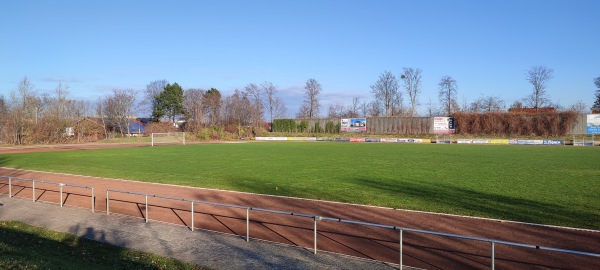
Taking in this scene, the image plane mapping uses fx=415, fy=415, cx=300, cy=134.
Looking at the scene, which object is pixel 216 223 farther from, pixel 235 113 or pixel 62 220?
pixel 235 113

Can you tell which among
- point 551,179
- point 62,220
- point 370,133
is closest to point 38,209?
point 62,220

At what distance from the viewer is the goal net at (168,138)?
66375mm

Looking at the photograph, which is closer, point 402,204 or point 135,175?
point 402,204

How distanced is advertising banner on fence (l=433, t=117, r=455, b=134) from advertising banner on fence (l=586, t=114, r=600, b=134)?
19.0 m

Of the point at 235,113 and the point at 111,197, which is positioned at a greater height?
the point at 235,113

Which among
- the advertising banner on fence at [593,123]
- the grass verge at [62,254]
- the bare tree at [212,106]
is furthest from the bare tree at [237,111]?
the grass verge at [62,254]

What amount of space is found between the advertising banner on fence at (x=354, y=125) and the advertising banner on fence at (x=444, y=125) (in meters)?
13.0

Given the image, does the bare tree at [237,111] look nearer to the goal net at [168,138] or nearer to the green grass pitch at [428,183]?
the goal net at [168,138]

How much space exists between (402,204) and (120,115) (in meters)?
78.4

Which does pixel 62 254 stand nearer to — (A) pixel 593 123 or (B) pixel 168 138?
(B) pixel 168 138

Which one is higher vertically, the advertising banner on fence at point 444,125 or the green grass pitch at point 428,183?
the advertising banner on fence at point 444,125

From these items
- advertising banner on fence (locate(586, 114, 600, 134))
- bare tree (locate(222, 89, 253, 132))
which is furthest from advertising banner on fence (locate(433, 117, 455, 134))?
bare tree (locate(222, 89, 253, 132))

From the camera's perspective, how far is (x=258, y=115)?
93.0 metres

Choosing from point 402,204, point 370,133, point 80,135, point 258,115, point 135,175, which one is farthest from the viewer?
point 258,115
